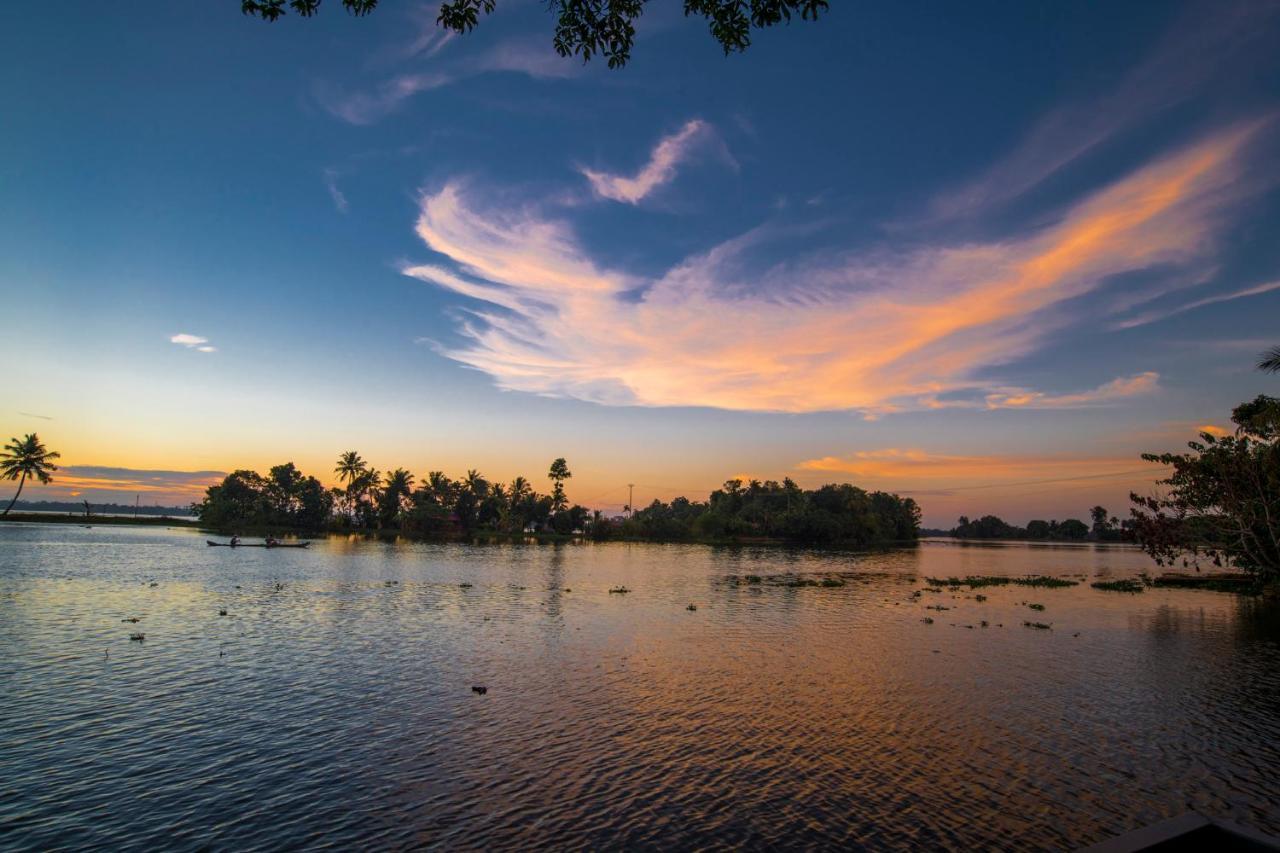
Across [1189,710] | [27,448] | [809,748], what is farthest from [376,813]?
[27,448]

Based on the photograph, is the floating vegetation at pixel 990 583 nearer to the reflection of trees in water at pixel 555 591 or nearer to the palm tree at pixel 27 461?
the reflection of trees in water at pixel 555 591

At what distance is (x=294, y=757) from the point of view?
650 inches

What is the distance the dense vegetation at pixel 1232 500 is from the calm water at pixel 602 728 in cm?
1257

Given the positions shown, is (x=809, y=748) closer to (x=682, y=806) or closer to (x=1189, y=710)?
(x=682, y=806)

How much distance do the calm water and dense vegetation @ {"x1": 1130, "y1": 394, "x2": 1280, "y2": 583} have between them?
1257 centimetres

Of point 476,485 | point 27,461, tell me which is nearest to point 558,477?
point 476,485

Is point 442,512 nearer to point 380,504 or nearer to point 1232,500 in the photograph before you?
point 380,504

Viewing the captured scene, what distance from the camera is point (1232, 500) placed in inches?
1934

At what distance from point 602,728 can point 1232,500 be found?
5798 cm

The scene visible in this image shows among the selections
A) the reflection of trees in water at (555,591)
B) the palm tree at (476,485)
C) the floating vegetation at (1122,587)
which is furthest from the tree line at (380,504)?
the floating vegetation at (1122,587)

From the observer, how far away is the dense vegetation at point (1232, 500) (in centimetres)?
4750

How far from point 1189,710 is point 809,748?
1709 cm

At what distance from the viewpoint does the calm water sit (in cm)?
1366

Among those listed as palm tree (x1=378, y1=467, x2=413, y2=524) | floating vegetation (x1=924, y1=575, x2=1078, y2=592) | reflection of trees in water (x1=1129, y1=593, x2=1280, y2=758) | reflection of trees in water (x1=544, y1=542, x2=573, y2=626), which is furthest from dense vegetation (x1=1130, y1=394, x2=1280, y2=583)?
palm tree (x1=378, y1=467, x2=413, y2=524)
